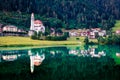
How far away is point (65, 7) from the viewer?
10044cm

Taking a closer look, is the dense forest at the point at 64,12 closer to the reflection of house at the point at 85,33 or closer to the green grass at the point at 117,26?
the green grass at the point at 117,26

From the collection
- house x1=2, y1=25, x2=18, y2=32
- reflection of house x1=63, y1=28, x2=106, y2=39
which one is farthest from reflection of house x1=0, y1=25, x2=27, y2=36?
reflection of house x1=63, y1=28, x2=106, y2=39

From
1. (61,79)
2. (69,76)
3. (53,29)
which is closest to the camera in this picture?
(61,79)

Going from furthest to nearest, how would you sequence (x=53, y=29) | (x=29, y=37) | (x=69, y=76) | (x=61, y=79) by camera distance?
(x=53, y=29), (x=29, y=37), (x=69, y=76), (x=61, y=79)

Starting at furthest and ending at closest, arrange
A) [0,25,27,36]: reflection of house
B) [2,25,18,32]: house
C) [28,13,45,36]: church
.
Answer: [28,13,45,36]: church
[2,25,18,32]: house
[0,25,27,36]: reflection of house

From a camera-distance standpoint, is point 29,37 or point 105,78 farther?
point 29,37

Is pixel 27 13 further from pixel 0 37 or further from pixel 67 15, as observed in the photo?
pixel 0 37

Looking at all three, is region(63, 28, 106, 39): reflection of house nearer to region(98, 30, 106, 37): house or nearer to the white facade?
region(98, 30, 106, 37): house

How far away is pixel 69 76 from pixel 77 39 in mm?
45436

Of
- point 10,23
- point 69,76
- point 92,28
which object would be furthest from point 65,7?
point 69,76

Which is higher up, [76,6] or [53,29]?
[76,6]

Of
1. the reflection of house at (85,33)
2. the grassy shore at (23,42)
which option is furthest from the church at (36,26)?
the grassy shore at (23,42)

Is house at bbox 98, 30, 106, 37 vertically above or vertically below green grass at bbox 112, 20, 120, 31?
below

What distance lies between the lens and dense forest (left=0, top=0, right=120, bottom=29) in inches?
3140
